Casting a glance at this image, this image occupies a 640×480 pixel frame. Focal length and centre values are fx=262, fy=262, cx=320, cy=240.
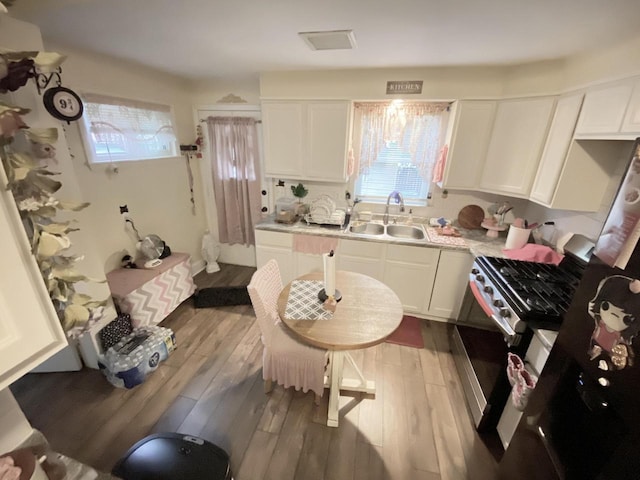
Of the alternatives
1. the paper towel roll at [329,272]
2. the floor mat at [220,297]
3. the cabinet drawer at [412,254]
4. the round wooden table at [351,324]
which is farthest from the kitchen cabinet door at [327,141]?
the floor mat at [220,297]

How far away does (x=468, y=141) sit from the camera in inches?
95.3

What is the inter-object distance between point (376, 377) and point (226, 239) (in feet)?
8.61

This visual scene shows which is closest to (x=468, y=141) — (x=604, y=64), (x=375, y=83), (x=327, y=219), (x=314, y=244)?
(x=604, y=64)

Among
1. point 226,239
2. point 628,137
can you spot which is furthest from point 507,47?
point 226,239

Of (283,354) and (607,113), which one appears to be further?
(283,354)

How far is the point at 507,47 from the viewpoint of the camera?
1740 mm

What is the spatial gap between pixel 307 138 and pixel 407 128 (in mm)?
1042

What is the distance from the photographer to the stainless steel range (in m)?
1.42

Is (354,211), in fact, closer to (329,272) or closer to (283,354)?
(329,272)

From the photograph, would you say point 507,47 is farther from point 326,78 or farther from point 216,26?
point 216,26

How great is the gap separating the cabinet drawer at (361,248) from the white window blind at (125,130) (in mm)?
2256

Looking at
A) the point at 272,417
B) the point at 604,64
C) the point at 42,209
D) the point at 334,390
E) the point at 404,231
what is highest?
the point at 604,64

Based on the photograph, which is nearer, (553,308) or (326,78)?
(553,308)

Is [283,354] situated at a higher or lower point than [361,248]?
lower
